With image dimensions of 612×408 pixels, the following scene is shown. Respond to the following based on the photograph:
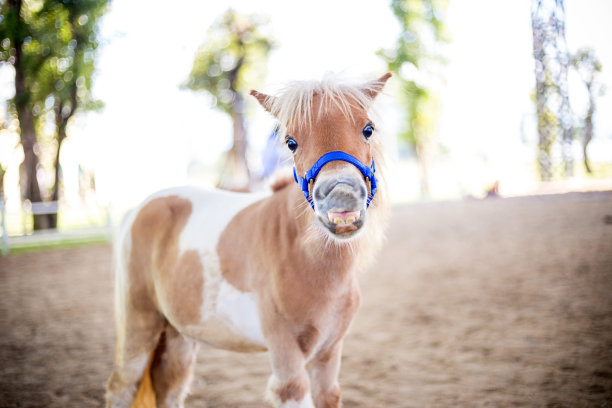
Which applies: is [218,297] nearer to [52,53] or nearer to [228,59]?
[52,53]

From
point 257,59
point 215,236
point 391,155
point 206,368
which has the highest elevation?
point 257,59

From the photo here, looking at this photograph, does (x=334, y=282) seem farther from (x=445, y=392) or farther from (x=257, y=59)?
(x=257, y=59)

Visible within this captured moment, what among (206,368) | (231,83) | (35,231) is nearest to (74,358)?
(206,368)

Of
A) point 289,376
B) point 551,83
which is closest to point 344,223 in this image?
point 289,376

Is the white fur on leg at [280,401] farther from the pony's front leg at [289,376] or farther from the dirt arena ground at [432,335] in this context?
the dirt arena ground at [432,335]

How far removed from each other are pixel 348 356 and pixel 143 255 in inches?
94.1

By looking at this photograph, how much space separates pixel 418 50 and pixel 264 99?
24197 millimetres

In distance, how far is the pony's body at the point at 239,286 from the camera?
5.83 ft

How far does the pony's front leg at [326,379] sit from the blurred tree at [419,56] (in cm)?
2261

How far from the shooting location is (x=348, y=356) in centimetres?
392

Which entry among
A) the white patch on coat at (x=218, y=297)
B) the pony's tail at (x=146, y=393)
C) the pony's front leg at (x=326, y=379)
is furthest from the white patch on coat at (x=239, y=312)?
the pony's tail at (x=146, y=393)

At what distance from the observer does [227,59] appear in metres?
24.4

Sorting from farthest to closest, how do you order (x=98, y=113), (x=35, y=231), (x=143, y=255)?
(x=98, y=113) < (x=35, y=231) < (x=143, y=255)

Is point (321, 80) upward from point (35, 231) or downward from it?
upward
